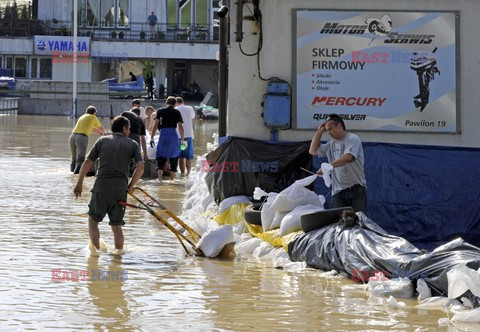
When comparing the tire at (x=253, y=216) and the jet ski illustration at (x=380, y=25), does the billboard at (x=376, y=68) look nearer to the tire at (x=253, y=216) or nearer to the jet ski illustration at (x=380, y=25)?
the jet ski illustration at (x=380, y=25)

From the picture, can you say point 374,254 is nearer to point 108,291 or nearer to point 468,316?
point 468,316

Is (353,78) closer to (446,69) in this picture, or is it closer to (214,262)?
(446,69)

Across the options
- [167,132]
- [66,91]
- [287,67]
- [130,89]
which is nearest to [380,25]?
[287,67]

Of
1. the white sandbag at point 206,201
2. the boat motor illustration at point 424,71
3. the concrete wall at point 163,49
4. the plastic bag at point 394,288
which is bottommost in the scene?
the plastic bag at point 394,288

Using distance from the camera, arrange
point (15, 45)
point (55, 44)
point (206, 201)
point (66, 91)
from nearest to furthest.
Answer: point (206, 201), point (66, 91), point (55, 44), point (15, 45)

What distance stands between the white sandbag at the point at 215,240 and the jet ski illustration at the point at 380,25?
3.84 m

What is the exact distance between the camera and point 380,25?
1255cm

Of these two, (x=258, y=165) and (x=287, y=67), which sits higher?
(x=287, y=67)

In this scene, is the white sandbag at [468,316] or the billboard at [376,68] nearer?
the white sandbag at [468,316]

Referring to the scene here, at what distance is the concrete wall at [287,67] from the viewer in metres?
12.5

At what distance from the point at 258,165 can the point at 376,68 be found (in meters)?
1.98

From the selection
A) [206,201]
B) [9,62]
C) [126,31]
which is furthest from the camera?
[9,62]

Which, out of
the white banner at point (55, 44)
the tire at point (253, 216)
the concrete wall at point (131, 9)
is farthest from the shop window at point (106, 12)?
the tire at point (253, 216)

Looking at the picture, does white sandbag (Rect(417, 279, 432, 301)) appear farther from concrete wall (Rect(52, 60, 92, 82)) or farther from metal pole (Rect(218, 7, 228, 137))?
concrete wall (Rect(52, 60, 92, 82))
